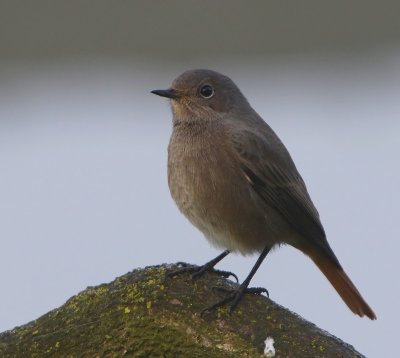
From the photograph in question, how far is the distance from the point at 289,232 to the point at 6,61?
6.01 metres

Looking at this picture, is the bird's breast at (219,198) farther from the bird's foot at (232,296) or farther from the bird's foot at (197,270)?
the bird's foot at (232,296)

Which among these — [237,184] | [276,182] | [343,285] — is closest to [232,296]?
[237,184]

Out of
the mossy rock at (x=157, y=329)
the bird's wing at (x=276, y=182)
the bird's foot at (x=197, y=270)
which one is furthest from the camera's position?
the bird's wing at (x=276, y=182)

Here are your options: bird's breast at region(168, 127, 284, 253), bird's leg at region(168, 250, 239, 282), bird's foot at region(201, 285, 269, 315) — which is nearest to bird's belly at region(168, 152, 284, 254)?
bird's breast at region(168, 127, 284, 253)

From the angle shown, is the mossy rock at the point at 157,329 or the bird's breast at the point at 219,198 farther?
the bird's breast at the point at 219,198

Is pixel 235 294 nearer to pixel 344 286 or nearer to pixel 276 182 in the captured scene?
pixel 276 182

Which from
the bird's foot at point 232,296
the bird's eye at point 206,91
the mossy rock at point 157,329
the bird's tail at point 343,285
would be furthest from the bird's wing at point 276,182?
the mossy rock at point 157,329

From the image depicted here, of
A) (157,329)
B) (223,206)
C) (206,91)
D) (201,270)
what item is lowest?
(157,329)

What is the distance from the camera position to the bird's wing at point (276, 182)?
7137mm

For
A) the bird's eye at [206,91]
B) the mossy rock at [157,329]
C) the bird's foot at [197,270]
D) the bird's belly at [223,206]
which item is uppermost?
the bird's eye at [206,91]

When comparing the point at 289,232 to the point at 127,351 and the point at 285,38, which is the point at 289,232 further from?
the point at 285,38

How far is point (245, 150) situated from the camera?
716 centimetres

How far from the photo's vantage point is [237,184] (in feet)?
23.1

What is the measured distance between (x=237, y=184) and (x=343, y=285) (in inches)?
33.4
